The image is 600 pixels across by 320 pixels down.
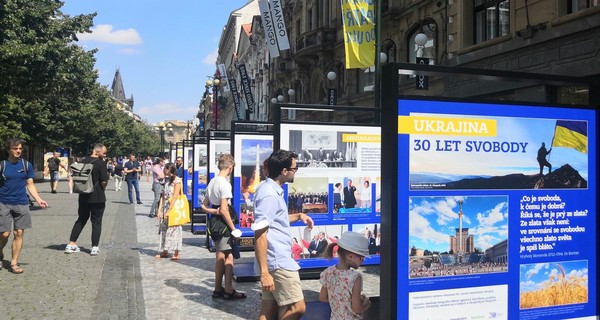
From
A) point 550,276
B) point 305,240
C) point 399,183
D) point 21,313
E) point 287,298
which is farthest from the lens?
point 305,240

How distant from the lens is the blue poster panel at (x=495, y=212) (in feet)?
11.8

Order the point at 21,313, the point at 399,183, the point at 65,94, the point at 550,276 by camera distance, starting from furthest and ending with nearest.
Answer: the point at 65,94 < the point at 21,313 < the point at 550,276 < the point at 399,183

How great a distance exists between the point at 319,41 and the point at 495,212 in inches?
1098

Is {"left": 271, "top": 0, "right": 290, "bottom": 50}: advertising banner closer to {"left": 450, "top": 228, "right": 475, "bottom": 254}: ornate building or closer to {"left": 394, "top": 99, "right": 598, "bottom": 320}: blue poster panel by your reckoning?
{"left": 394, "top": 99, "right": 598, "bottom": 320}: blue poster panel

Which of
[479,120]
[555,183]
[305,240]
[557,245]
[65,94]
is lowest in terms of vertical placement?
[305,240]

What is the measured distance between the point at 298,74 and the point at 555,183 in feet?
111

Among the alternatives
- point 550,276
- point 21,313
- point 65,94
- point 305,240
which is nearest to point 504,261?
point 550,276

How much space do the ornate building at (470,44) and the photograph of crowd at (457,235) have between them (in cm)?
153

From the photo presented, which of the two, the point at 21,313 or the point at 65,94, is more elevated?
the point at 65,94

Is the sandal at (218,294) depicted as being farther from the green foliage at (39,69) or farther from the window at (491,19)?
the green foliage at (39,69)

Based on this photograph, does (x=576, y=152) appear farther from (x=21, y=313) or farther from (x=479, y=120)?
(x=21, y=313)

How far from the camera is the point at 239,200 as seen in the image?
10703 millimetres

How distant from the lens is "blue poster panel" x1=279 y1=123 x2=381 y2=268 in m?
8.04

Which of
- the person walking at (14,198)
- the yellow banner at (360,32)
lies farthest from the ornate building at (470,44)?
the person walking at (14,198)
